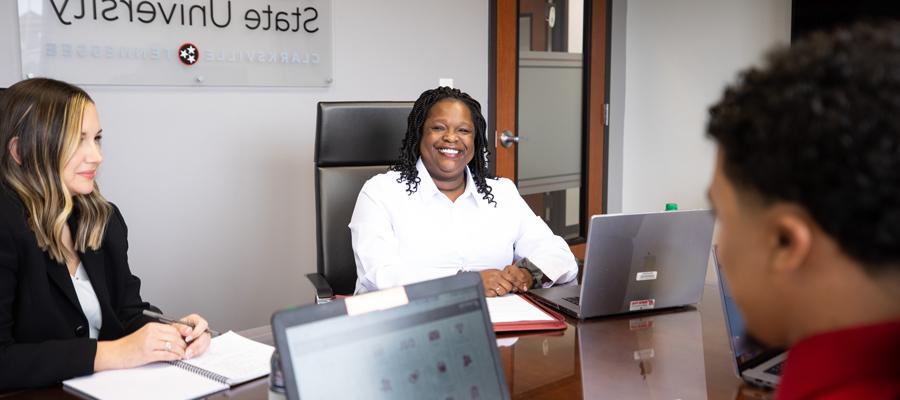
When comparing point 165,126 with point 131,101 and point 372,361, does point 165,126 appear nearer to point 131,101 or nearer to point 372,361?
point 131,101

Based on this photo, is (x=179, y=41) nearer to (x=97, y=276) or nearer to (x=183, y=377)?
(x=97, y=276)

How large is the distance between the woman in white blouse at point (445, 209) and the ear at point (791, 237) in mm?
1665

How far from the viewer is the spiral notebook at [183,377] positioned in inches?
53.7

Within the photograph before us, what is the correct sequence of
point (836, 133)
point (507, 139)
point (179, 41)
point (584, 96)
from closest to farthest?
point (836, 133)
point (179, 41)
point (507, 139)
point (584, 96)

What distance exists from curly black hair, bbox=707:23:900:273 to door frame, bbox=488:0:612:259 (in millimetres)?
3549

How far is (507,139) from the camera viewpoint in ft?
13.8

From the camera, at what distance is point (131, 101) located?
2932mm

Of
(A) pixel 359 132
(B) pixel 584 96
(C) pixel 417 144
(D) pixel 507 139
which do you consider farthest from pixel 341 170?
(B) pixel 584 96

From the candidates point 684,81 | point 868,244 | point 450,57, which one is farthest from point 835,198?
point 684,81

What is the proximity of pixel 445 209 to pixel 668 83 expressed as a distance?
2.62 meters

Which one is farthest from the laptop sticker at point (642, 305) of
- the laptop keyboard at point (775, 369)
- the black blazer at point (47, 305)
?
the black blazer at point (47, 305)

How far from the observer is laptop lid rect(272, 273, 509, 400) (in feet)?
3.15

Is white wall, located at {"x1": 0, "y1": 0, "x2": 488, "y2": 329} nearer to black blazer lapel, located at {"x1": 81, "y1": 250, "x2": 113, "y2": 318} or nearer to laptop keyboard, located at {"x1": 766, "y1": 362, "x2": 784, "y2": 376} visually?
black blazer lapel, located at {"x1": 81, "y1": 250, "x2": 113, "y2": 318}

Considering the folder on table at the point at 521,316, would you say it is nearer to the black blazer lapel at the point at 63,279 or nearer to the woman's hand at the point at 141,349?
the woman's hand at the point at 141,349
